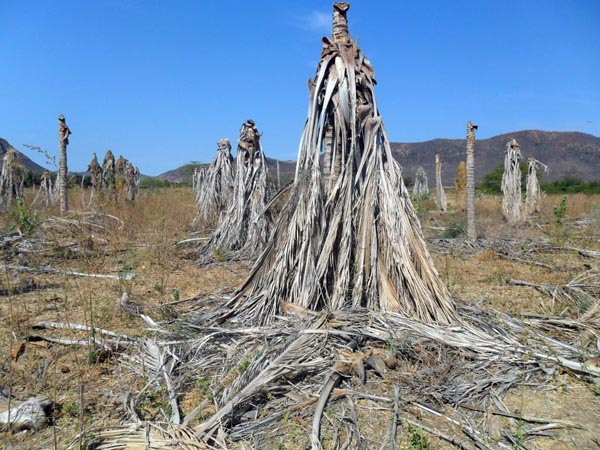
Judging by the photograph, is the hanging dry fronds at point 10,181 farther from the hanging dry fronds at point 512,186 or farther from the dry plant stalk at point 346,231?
the hanging dry fronds at point 512,186

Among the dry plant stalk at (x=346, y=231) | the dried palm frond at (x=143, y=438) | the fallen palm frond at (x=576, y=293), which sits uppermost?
the dry plant stalk at (x=346, y=231)

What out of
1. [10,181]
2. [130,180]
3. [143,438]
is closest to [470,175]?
[143,438]

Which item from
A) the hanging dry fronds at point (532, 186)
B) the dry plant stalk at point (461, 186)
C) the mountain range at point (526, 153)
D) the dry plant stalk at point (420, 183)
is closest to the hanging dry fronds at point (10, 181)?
the hanging dry fronds at point (532, 186)

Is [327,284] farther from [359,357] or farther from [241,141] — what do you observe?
[241,141]

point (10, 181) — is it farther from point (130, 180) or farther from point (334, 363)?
point (334, 363)

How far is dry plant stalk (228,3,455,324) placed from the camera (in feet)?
12.5

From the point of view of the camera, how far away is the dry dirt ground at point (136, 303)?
2607 mm

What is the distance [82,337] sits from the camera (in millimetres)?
3924

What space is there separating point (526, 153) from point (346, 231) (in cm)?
7804

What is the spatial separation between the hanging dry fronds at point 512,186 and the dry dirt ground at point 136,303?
282cm

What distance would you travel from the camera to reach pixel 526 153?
2896 inches

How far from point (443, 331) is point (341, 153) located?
164cm

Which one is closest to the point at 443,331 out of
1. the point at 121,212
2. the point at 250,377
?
the point at 250,377

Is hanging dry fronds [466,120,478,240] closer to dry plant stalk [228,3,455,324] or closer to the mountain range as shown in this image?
dry plant stalk [228,3,455,324]
